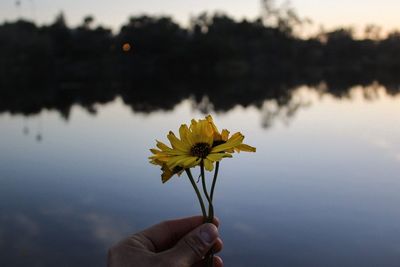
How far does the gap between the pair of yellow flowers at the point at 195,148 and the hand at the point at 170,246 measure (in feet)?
0.44

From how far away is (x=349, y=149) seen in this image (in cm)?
1070

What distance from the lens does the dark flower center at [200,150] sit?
87cm

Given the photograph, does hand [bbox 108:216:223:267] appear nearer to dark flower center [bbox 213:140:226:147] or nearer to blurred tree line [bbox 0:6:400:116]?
dark flower center [bbox 213:140:226:147]

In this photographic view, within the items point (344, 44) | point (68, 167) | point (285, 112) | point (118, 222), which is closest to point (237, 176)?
point (118, 222)

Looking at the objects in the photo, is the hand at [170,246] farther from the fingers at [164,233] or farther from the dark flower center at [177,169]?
the dark flower center at [177,169]

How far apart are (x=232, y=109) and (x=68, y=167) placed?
1103 cm

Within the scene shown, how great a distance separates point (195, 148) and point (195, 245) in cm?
20

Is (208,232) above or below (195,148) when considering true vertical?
below

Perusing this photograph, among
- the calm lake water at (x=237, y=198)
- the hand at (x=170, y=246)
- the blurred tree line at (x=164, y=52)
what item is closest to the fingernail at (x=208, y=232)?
the hand at (x=170, y=246)

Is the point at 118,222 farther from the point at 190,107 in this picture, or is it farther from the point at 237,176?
the point at 190,107

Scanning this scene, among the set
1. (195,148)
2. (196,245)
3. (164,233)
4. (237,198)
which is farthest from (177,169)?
(237,198)

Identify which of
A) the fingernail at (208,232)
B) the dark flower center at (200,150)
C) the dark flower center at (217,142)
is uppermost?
the dark flower center at (217,142)

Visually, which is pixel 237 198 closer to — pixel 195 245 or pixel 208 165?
pixel 195 245

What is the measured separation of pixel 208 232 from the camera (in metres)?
0.92
